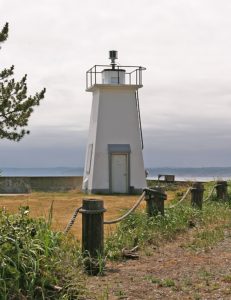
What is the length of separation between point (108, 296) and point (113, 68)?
19570 mm

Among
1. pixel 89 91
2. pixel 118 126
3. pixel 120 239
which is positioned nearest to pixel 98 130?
pixel 118 126

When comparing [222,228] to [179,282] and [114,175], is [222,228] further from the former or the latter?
[114,175]

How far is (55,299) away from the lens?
4551 mm

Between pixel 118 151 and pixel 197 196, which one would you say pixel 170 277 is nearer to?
pixel 197 196

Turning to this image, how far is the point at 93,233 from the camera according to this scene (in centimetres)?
632

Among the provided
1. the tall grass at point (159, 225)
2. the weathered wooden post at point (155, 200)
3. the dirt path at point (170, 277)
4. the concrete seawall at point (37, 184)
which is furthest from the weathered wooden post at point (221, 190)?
the concrete seawall at point (37, 184)

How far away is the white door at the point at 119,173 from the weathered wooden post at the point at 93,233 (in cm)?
1683

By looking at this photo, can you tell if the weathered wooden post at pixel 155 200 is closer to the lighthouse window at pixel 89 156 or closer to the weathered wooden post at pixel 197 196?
the weathered wooden post at pixel 197 196

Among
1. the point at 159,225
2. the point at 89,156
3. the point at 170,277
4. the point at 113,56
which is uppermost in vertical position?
the point at 113,56

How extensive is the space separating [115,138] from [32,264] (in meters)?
19.1

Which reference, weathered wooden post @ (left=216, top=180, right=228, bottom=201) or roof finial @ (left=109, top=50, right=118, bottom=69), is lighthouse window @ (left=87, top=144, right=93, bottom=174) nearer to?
roof finial @ (left=109, top=50, right=118, bottom=69)

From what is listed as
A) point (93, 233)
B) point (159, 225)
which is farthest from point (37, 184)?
Result: point (93, 233)

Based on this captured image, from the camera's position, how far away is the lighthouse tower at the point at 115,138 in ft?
76.0

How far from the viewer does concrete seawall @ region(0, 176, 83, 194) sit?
27.0 meters
